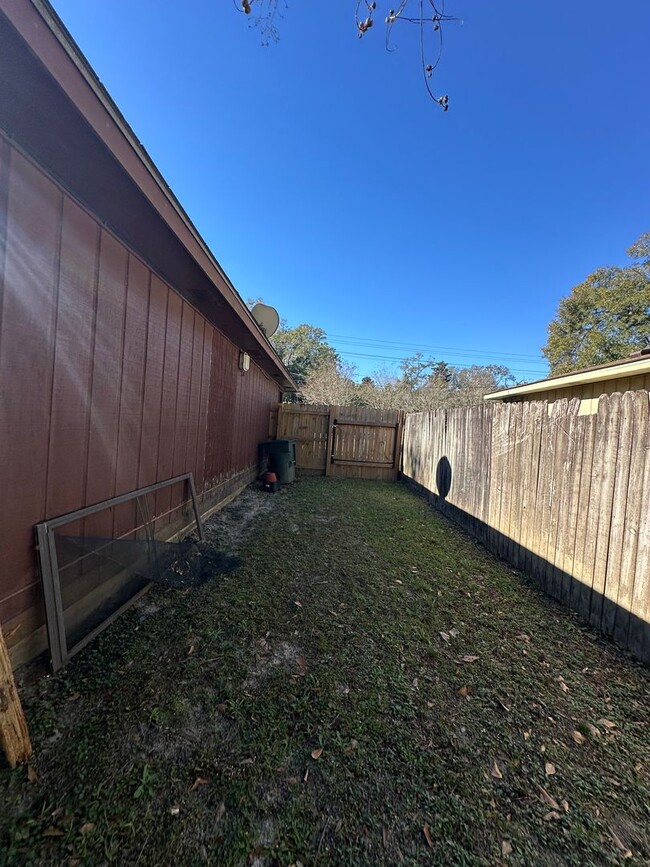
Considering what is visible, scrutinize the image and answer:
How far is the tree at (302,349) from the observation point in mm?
25375

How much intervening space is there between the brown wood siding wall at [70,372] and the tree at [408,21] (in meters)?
1.47

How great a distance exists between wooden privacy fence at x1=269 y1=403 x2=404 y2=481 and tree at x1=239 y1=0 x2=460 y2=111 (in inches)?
282

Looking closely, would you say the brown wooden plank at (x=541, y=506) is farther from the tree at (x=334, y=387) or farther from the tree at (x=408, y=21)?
the tree at (x=334, y=387)

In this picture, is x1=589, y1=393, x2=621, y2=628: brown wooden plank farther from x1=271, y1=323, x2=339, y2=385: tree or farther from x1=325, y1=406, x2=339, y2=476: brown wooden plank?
x1=271, y1=323, x2=339, y2=385: tree

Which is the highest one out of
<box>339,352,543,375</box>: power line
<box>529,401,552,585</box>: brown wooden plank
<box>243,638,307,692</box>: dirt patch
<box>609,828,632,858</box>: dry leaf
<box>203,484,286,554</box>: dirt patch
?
<box>339,352,543,375</box>: power line

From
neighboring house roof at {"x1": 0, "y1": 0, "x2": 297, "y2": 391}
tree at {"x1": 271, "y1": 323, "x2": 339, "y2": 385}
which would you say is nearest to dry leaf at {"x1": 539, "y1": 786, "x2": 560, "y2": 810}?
neighboring house roof at {"x1": 0, "y1": 0, "x2": 297, "y2": 391}

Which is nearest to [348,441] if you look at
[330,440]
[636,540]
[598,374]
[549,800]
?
[330,440]

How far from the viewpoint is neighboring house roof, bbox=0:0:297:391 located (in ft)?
4.33

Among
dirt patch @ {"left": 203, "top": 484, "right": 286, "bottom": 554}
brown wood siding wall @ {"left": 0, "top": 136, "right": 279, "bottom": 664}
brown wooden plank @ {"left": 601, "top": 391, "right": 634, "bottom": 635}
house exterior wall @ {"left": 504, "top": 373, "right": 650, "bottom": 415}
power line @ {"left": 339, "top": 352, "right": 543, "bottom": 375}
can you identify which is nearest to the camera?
brown wood siding wall @ {"left": 0, "top": 136, "right": 279, "bottom": 664}

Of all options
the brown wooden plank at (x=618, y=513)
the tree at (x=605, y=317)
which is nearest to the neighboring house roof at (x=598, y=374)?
the brown wooden plank at (x=618, y=513)

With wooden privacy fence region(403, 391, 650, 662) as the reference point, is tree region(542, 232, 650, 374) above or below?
above

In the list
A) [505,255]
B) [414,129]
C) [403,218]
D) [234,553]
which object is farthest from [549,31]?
[505,255]

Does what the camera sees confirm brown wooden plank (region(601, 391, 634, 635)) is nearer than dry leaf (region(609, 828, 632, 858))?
No

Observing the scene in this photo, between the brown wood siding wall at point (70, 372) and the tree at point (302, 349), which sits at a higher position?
the tree at point (302, 349)
